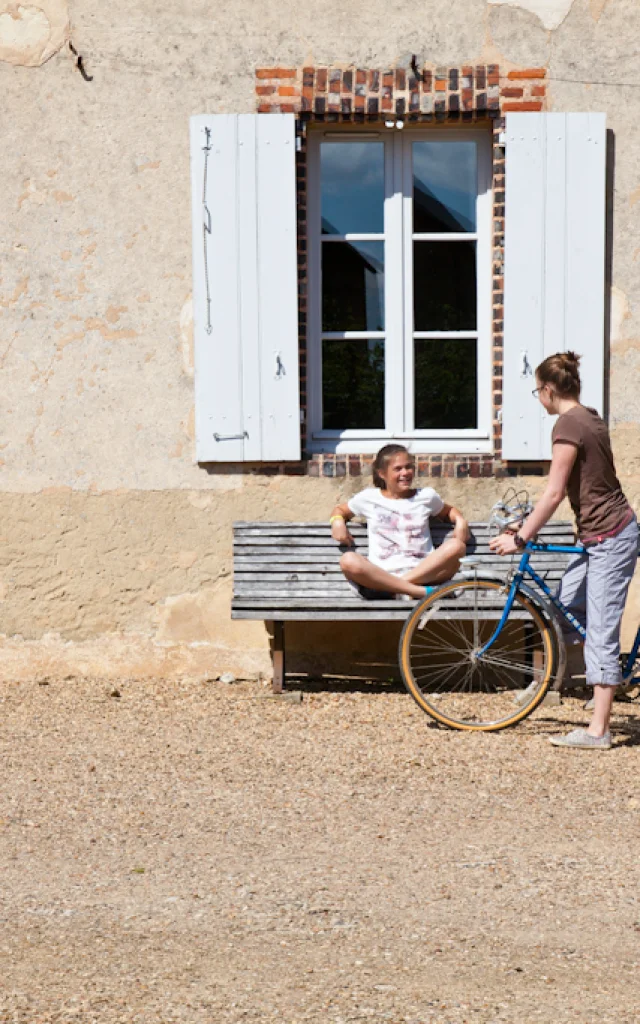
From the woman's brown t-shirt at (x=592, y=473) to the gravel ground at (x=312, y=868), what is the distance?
97 cm

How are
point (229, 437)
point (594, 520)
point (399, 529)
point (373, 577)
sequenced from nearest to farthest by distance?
point (594, 520)
point (373, 577)
point (399, 529)
point (229, 437)

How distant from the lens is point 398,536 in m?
6.18

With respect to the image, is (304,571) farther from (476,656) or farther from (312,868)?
(312,868)

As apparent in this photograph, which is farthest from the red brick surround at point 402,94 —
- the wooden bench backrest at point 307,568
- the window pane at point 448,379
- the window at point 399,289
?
the wooden bench backrest at point 307,568

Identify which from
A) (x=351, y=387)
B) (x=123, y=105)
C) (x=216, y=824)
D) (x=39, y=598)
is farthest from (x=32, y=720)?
(x=123, y=105)

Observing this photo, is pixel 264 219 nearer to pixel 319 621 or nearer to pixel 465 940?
pixel 319 621

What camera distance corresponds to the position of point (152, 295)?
6613 mm

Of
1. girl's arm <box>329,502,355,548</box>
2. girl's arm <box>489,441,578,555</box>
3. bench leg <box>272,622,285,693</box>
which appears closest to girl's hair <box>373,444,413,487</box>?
girl's arm <box>329,502,355,548</box>

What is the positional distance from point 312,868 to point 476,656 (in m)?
2.12

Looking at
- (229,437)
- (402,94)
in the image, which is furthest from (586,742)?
(402,94)

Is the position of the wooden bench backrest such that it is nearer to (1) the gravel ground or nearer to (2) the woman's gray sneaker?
(1) the gravel ground

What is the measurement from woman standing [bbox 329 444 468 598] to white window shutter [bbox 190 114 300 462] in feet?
1.85

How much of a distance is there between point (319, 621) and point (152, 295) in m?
1.94

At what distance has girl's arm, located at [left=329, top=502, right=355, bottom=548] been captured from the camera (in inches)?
248
